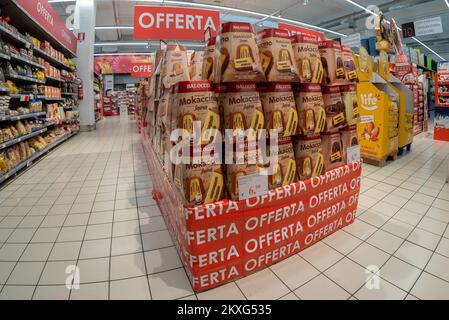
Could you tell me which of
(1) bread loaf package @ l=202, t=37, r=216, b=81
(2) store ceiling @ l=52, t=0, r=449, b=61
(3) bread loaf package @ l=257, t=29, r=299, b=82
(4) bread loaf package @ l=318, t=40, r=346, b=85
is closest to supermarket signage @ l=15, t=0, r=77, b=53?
(2) store ceiling @ l=52, t=0, r=449, b=61

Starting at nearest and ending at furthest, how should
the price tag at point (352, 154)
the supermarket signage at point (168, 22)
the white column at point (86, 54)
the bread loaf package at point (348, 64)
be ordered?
the bread loaf package at point (348, 64)
the price tag at point (352, 154)
the supermarket signage at point (168, 22)
the white column at point (86, 54)

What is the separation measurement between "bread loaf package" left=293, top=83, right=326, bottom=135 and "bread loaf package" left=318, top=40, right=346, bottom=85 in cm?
14

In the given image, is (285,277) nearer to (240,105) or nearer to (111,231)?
(240,105)

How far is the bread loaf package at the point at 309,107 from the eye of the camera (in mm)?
1563

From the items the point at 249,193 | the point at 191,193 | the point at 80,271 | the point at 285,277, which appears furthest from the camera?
the point at 80,271

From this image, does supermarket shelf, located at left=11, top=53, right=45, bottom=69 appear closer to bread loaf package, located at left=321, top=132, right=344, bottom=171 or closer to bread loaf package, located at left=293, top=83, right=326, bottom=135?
bread loaf package, located at left=293, top=83, right=326, bottom=135

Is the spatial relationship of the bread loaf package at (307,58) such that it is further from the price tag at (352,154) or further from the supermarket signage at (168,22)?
the supermarket signage at (168,22)

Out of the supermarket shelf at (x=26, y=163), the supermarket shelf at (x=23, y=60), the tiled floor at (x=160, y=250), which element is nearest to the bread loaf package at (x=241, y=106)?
the tiled floor at (x=160, y=250)

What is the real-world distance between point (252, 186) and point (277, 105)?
518mm

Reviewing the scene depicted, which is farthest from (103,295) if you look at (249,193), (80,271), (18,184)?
(18,184)

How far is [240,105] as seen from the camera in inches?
52.0

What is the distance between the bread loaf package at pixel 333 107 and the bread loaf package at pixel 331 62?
0.06 metres

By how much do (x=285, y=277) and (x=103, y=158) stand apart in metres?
4.47

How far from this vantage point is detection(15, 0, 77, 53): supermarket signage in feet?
13.9
